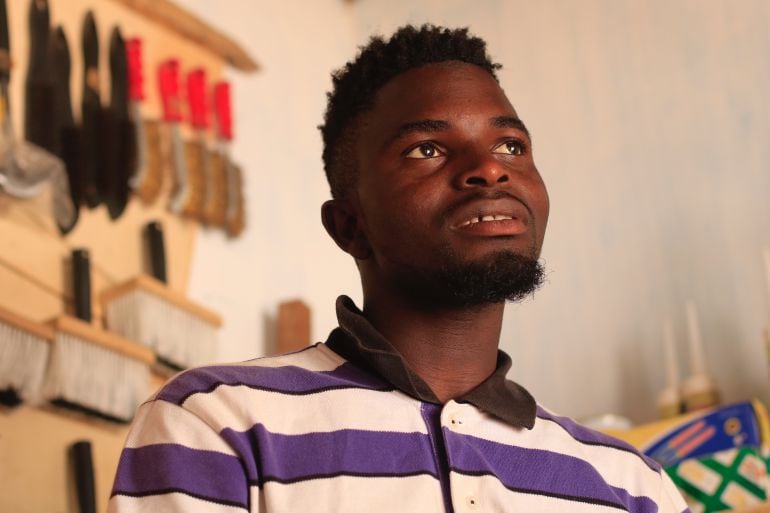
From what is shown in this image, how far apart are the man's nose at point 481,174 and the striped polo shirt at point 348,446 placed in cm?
15

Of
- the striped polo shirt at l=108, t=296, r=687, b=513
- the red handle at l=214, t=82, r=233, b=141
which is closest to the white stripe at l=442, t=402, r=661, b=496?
the striped polo shirt at l=108, t=296, r=687, b=513

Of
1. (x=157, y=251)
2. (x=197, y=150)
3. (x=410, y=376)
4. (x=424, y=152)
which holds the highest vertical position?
(x=197, y=150)

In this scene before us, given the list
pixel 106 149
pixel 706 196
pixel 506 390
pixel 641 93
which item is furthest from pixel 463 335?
pixel 641 93

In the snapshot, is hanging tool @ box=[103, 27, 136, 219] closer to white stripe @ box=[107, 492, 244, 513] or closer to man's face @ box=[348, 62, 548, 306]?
man's face @ box=[348, 62, 548, 306]

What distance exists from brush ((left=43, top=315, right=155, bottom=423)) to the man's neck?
2.25 ft

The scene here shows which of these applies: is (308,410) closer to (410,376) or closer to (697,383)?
(410,376)

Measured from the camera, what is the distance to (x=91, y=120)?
186 cm

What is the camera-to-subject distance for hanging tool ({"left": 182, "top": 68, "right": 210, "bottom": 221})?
78.4 inches

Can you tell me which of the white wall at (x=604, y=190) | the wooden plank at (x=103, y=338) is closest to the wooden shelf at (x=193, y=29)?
the white wall at (x=604, y=190)

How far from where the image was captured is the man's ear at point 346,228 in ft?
3.62

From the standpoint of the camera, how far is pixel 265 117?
2307mm

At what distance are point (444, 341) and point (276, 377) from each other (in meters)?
0.16

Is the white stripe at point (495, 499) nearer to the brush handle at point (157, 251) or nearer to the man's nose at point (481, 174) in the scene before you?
the man's nose at point (481, 174)

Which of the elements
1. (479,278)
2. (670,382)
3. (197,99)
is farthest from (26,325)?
(670,382)
